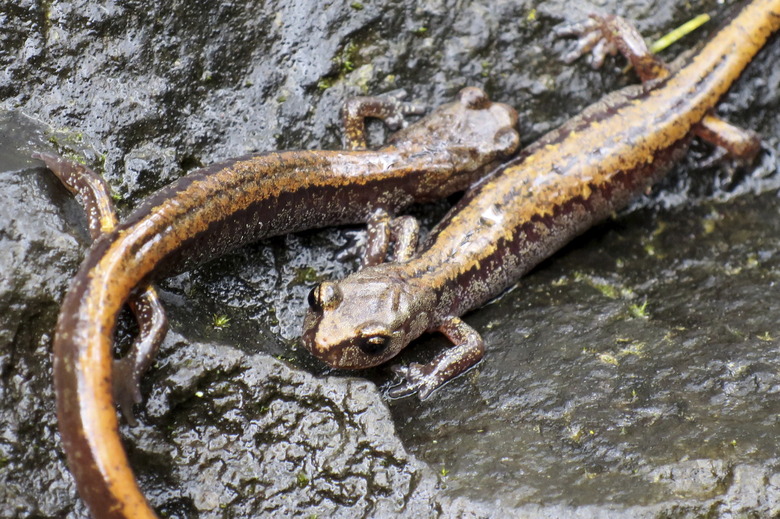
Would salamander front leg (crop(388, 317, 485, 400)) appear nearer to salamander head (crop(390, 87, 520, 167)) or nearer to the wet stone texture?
the wet stone texture

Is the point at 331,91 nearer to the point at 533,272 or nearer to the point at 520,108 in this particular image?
the point at 520,108

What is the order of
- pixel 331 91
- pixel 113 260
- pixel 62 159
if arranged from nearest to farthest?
pixel 113 260
pixel 62 159
pixel 331 91

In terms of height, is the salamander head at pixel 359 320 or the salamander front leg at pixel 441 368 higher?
the salamander head at pixel 359 320

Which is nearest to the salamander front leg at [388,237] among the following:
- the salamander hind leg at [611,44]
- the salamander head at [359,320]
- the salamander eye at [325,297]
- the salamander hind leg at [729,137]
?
the salamander head at [359,320]

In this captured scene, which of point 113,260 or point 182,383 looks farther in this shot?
point 182,383

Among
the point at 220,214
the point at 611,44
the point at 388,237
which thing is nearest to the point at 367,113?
the point at 388,237

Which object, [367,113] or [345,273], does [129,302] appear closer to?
[345,273]

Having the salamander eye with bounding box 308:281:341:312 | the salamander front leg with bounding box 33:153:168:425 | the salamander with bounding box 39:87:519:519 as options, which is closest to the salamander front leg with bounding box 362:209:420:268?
the salamander with bounding box 39:87:519:519

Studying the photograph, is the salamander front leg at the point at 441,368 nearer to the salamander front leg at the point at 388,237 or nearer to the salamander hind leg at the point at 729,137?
the salamander front leg at the point at 388,237

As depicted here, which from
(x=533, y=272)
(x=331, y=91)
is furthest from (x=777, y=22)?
(x=331, y=91)
